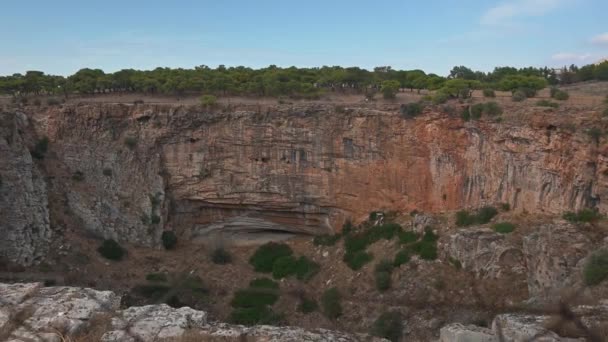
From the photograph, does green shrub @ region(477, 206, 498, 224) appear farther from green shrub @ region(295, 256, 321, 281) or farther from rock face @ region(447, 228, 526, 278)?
green shrub @ region(295, 256, 321, 281)

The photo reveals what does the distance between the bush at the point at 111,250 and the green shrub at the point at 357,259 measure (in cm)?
897

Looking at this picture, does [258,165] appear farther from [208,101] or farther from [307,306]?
[307,306]

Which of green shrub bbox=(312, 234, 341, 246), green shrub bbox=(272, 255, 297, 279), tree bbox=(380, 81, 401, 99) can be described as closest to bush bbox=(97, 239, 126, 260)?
green shrub bbox=(272, 255, 297, 279)

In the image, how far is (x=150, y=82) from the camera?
89.2 feet

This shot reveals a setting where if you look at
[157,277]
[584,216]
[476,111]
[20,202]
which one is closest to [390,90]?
[476,111]

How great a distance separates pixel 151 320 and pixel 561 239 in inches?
452

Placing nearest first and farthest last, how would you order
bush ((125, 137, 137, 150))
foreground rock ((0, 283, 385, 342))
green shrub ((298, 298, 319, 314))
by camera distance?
foreground rock ((0, 283, 385, 342)) < green shrub ((298, 298, 319, 314)) < bush ((125, 137, 137, 150))

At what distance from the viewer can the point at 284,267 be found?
2144 centimetres

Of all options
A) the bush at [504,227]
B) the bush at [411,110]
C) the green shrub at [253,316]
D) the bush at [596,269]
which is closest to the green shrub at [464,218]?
the bush at [504,227]

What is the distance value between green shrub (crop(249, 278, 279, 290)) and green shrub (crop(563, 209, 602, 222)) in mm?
10781

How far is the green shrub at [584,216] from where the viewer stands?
14.8 metres

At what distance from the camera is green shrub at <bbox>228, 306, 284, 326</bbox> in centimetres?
1699

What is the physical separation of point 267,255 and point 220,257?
208 cm

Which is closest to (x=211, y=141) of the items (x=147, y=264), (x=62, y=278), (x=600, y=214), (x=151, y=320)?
(x=147, y=264)
